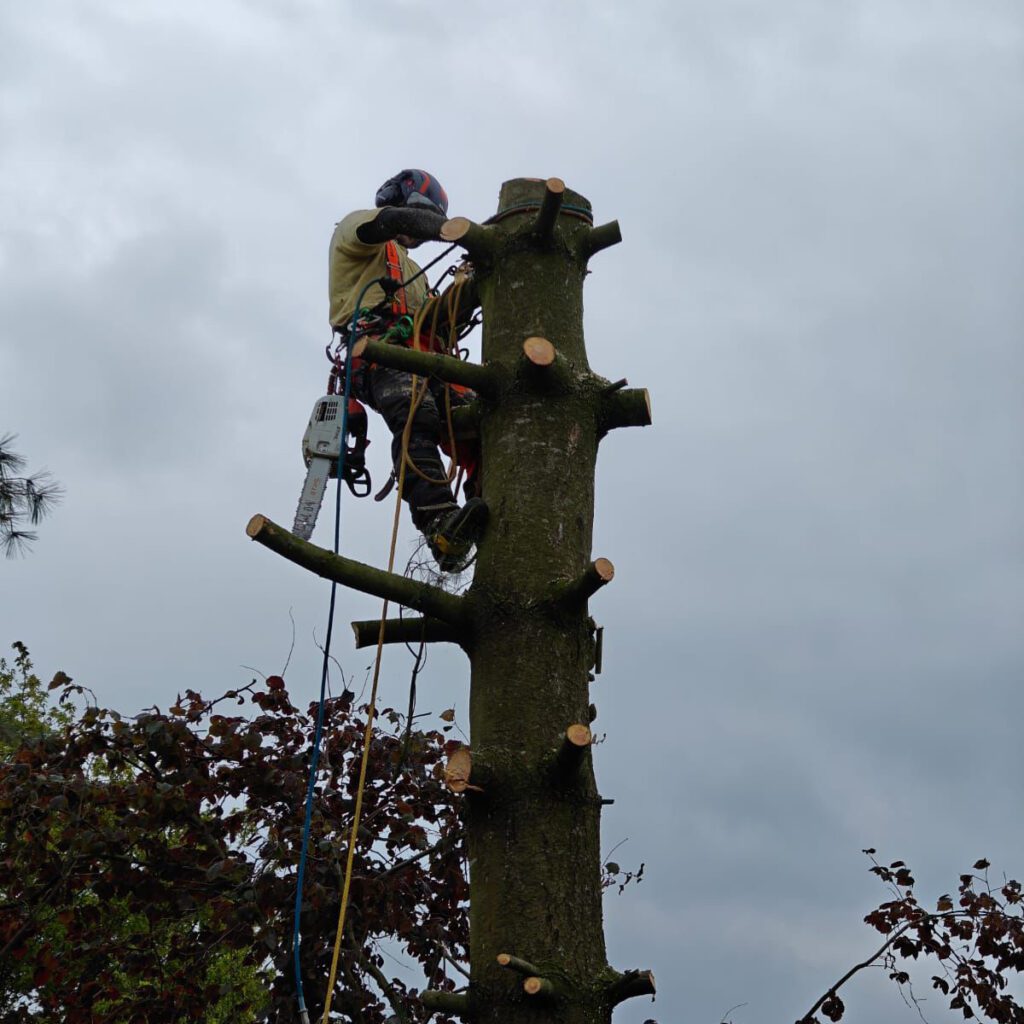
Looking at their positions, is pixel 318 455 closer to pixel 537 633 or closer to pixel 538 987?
pixel 537 633

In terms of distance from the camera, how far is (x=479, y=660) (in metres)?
3.29

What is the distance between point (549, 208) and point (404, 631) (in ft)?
3.98

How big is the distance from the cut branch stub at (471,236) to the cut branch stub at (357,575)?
3.37 feet

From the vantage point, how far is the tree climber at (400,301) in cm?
418

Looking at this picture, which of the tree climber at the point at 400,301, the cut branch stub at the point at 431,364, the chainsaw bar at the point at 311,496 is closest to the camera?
the cut branch stub at the point at 431,364

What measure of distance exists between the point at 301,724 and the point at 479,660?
2.88 metres

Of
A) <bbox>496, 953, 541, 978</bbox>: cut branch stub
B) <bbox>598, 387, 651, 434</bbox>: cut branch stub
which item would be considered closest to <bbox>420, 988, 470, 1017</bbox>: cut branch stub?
<bbox>496, 953, 541, 978</bbox>: cut branch stub

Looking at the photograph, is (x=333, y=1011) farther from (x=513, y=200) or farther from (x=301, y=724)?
(x=513, y=200)

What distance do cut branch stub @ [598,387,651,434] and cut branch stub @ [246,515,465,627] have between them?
0.66 meters

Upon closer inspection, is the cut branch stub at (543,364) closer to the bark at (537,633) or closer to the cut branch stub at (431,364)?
the bark at (537,633)

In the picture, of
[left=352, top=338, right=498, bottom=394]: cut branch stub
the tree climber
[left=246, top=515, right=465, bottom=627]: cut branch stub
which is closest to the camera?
[left=246, top=515, right=465, bottom=627]: cut branch stub

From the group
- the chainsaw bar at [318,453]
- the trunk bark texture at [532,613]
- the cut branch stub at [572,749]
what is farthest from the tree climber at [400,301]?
the cut branch stub at [572,749]

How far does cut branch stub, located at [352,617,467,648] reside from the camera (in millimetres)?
3588

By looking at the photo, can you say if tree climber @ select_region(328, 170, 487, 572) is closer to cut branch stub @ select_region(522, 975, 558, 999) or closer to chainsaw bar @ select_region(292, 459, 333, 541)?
chainsaw bar @ select_region(292, 459, 333, 541)
